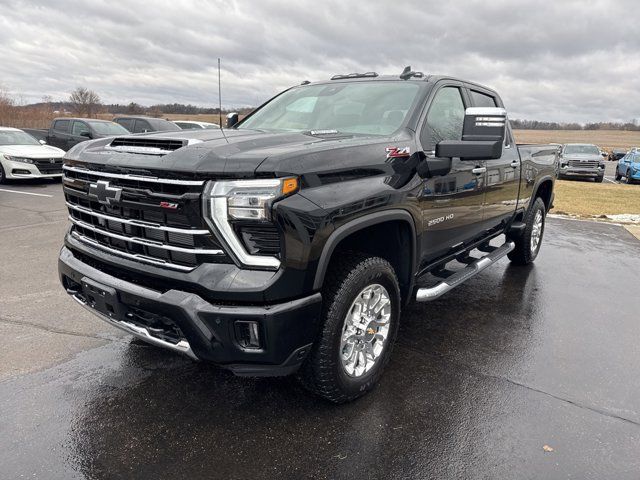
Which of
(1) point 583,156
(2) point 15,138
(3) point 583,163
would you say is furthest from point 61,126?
(1) point 583,156

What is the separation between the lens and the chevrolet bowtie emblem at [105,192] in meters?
2.52

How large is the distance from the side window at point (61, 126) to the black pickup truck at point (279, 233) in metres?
14.2

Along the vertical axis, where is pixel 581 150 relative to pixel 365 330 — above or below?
above

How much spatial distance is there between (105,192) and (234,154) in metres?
0.81

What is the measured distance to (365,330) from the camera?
290cm

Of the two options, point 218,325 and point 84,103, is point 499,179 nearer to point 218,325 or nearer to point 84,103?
point 218,325

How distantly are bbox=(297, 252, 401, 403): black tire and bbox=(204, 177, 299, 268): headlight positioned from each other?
0.47 metres

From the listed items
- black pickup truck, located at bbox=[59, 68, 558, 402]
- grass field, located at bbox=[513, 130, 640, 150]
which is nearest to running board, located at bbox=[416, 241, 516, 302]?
black pickup truck, located at bbox=[59, 68, 558, 402]

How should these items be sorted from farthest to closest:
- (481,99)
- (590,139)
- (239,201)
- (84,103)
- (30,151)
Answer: (590,139)
(84,103)
(30,151)
(481,99)
(239,201)

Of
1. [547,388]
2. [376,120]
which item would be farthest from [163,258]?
[547,388]

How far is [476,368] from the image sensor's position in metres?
3.40

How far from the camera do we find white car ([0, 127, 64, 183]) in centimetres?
1175

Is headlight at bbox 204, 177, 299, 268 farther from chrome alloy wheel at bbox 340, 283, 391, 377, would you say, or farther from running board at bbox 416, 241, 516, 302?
running board at bbox 416, 241, 516, 302

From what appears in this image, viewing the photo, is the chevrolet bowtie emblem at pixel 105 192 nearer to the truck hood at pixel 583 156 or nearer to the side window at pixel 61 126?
the side window at pixel 61 126
